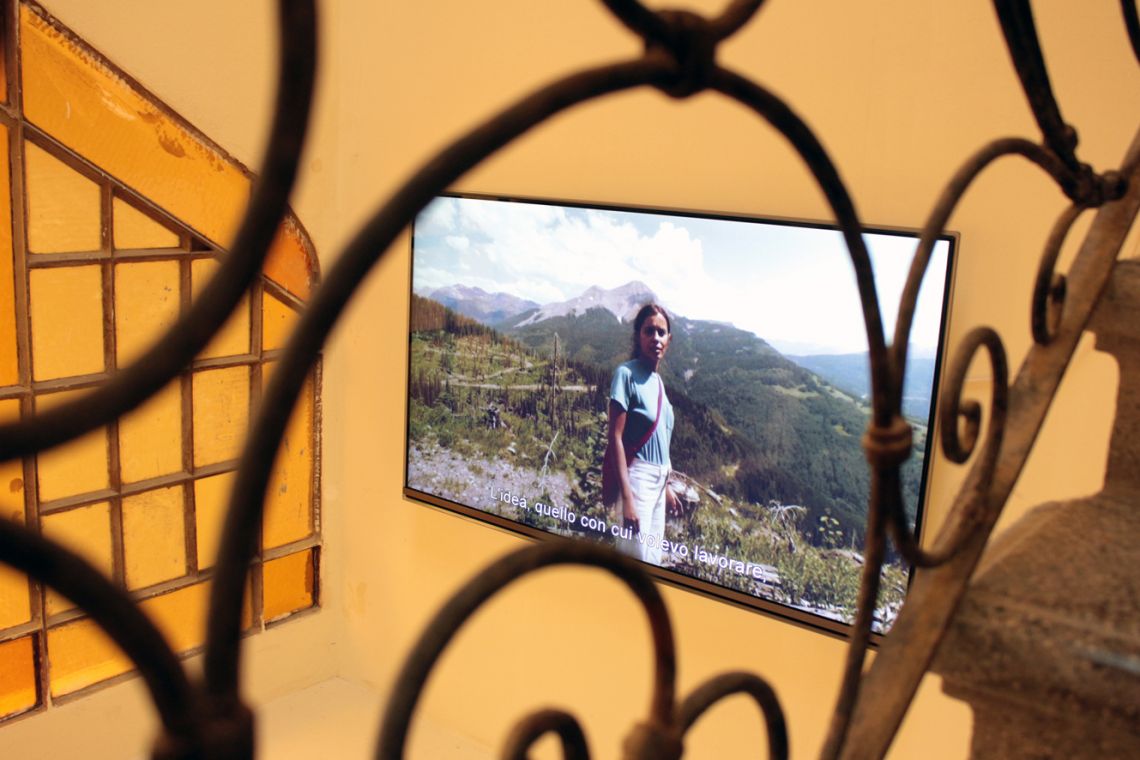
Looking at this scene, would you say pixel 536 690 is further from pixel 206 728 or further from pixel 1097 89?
pixel 206 728

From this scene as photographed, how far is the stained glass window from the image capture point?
2654 mm

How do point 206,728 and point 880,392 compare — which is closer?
point 206,728

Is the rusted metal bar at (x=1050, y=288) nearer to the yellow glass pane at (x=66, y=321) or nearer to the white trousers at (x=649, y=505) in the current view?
the white trousers at (x=649, y=505)

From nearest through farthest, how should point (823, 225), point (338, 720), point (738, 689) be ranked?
point (738, 689)
point (823, 225)
point (338, 720)

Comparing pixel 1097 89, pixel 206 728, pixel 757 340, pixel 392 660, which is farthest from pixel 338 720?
pixel 206 728

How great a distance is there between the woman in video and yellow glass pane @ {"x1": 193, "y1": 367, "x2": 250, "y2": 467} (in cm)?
113

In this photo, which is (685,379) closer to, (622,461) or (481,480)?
(622,461)

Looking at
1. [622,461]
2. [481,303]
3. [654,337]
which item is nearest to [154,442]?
[481,303]

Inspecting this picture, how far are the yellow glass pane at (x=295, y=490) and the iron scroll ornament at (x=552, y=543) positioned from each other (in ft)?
9.77

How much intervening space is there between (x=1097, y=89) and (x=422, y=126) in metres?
1.87

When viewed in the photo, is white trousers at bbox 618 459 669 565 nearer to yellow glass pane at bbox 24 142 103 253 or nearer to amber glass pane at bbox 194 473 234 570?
amber glass pane at bbox 194 473 234 570

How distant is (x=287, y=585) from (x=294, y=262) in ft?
3.51

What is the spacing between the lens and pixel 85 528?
9.45ft

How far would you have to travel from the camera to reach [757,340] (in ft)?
8.20
